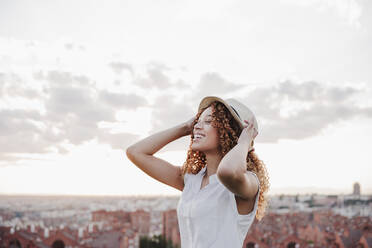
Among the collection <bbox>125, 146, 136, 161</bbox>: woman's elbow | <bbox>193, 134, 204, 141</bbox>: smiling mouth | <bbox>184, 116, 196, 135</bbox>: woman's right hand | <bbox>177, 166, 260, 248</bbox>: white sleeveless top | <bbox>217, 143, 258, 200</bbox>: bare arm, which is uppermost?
<bbox>184, 116, 196, 135</bbox>: woman's right hand

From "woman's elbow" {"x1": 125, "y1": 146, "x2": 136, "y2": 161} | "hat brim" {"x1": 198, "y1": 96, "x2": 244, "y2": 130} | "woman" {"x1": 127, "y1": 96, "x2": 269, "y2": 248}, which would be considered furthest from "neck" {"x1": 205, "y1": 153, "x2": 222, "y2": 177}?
"woman's elbow" {"x1": 125, "y1": 146, "x2": 136, "y2": 161}

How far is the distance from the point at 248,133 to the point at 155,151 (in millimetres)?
323

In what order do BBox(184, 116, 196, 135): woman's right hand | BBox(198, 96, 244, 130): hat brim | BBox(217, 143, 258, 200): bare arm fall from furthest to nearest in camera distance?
BBox(184, 116, 196, 135): woman's right hand → BBox(198, 96, 244, 130): hat brim → BBox(217, 143, 258, 200): bare arm

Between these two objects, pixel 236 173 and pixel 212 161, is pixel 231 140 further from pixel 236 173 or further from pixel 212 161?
pixel 236 173

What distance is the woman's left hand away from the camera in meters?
1.05

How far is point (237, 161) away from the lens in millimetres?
969

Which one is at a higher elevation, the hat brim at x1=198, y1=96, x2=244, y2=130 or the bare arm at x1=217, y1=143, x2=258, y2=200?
the hat brim at x1=198, y1=96, x2=244, y2=130

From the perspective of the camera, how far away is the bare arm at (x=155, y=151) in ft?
4.17

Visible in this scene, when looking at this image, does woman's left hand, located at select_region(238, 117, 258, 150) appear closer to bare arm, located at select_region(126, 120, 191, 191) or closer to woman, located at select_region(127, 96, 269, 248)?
woman, located at select_region(127, 96, 269, 248)

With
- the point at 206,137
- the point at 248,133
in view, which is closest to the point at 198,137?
the point at 206,137

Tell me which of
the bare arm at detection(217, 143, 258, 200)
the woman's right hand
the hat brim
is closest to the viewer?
the bare arm at detection(217, 143, 258, 200)

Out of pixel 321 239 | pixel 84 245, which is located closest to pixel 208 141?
pixel 84 245

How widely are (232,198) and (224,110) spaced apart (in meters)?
0.25

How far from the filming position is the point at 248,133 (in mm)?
1072
